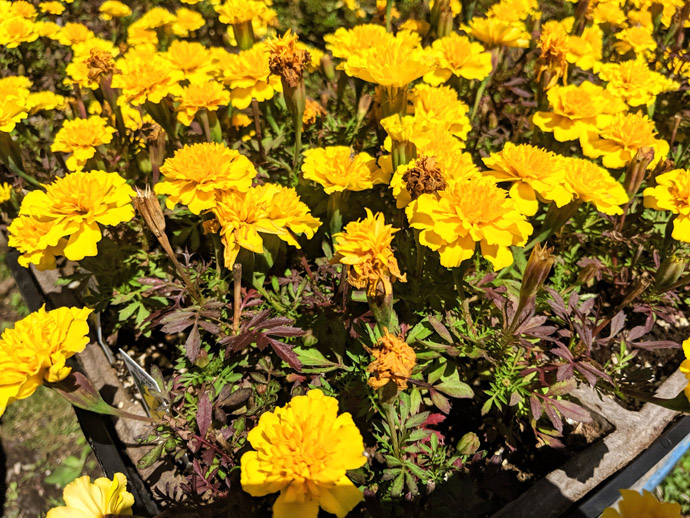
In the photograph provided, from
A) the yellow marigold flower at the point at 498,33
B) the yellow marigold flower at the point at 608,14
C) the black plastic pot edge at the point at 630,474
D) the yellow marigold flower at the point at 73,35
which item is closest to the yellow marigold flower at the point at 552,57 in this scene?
the yellow marigold flower at the point at 498,33

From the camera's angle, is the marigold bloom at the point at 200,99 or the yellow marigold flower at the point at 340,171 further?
the marigold bloom at the point at 200,99

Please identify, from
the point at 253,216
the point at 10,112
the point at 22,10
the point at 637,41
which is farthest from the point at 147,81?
the point at 637,41

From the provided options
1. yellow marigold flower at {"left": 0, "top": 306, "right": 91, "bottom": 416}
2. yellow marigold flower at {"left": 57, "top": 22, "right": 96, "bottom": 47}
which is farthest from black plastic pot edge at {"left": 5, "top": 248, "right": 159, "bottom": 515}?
yellow marigold flower at {"left": 57, "top": 22, "right": 96, "bottom": 47}

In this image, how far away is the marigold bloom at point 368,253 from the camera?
91 cm

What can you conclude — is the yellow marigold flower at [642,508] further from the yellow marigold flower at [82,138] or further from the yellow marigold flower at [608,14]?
the yellow marigold flower at [608,14]

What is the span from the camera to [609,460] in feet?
4.13

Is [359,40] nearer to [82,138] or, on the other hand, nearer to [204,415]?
[82,138]

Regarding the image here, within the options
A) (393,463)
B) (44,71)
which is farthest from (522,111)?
(44,71)

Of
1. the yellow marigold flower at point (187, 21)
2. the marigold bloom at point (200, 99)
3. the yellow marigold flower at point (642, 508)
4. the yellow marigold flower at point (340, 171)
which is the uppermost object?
the yellow marigold flower at point (187, 21)

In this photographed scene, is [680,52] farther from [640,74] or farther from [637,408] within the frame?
[637,408]

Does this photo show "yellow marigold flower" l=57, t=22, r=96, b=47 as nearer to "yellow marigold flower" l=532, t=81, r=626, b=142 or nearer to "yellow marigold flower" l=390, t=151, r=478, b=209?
"yellow marigold flower" l=390, t=151, r=478, b=209

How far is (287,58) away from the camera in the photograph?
1302mm

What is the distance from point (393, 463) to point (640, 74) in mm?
1670

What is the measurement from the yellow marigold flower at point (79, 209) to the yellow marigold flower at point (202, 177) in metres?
0.13
